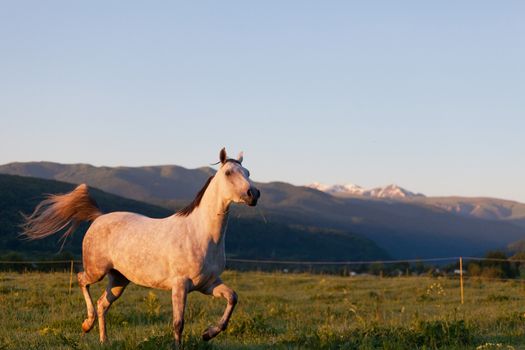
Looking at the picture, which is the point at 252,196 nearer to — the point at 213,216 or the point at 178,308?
the point at 213,216

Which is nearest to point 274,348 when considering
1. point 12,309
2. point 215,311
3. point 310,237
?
point 215,311

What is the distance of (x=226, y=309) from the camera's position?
9.39 metres

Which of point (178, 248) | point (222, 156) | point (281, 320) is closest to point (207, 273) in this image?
point (178, 248)

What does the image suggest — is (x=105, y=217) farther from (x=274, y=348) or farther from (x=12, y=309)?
(x=12, y=309)

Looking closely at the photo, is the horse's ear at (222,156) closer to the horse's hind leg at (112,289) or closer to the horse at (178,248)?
the horse at (178,248)

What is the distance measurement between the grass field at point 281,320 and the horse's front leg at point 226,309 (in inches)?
7.6

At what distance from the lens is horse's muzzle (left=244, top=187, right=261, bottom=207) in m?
8.99

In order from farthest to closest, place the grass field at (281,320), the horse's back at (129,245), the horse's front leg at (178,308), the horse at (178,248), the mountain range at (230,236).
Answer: the mountain range at (230,236), the grass field at (281,320), the horse's back at (129,245), the horse at (178,248), the horse's front leg at (178,308)

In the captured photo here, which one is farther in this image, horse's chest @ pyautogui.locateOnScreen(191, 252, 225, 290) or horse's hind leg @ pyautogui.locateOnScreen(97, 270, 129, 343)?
horse's hind leg @ pyautogui.locateOnScreen(97, 270, 129, 343)

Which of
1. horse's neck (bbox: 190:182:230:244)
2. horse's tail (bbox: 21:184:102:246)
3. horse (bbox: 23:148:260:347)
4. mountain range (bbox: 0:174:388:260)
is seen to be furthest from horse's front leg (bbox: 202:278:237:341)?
mountain range (bbox: 0:174:388:260)

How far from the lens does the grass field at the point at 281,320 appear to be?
1043cm

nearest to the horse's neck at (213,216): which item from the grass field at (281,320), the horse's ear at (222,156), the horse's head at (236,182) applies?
the horse's head at (236,182)

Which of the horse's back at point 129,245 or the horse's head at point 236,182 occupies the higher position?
the horse's head at point 236,182

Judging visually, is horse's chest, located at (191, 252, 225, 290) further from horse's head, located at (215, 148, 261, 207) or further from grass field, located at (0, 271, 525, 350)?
horse's head, located at (215, 148, 261, 207)
